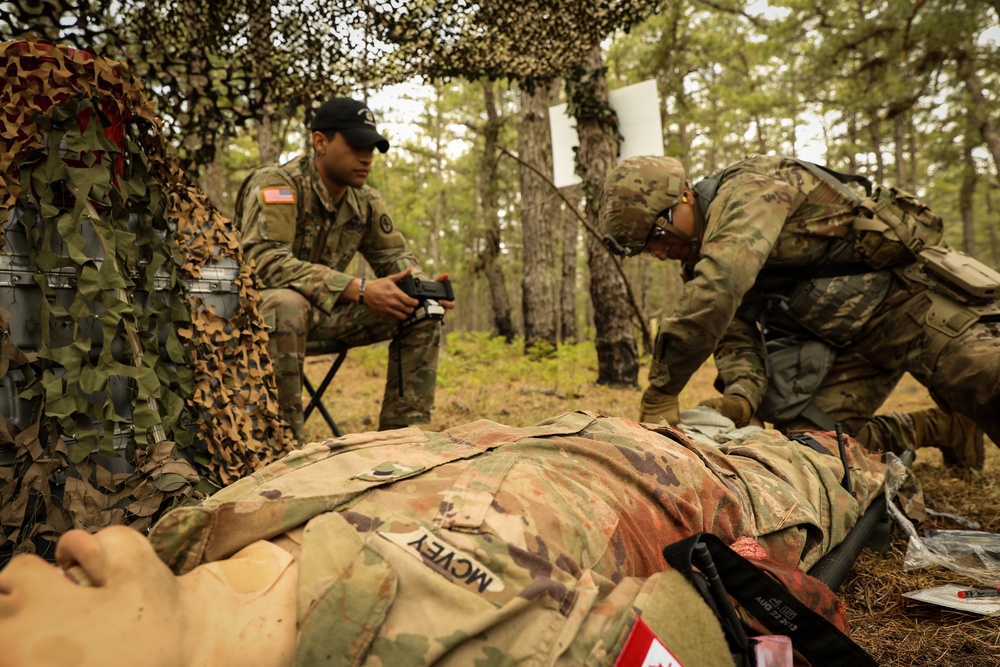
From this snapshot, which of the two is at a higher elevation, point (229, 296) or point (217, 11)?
point (217, 11)

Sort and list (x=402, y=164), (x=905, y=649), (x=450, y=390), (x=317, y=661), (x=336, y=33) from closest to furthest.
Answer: (x=317, y=661) < (x=905, y=649) < (x=336, y=33) < (x=450, y=390) < (x=402, y=164)

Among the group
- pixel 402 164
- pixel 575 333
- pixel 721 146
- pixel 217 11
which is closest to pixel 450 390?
pixel 217 11

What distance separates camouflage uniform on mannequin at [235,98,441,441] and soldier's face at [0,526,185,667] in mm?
2144

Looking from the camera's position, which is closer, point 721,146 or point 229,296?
point 229,296

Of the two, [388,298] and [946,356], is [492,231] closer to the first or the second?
[388,298]

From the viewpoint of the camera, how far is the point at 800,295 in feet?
11.4

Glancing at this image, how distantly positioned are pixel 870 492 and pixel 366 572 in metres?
1.84

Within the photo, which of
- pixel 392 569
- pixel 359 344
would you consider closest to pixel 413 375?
pixel 359 344

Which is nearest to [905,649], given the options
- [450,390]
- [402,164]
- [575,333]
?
[450,390]

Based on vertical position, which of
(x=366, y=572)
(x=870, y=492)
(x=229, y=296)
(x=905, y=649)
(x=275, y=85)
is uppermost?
(x=275, y=85)

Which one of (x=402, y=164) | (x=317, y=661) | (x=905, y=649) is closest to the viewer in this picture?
(x=317, y=661)

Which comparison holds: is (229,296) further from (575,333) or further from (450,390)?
(575,333)

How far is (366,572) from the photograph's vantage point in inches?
41.0

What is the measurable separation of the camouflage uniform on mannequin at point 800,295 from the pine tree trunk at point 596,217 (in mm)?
2704
